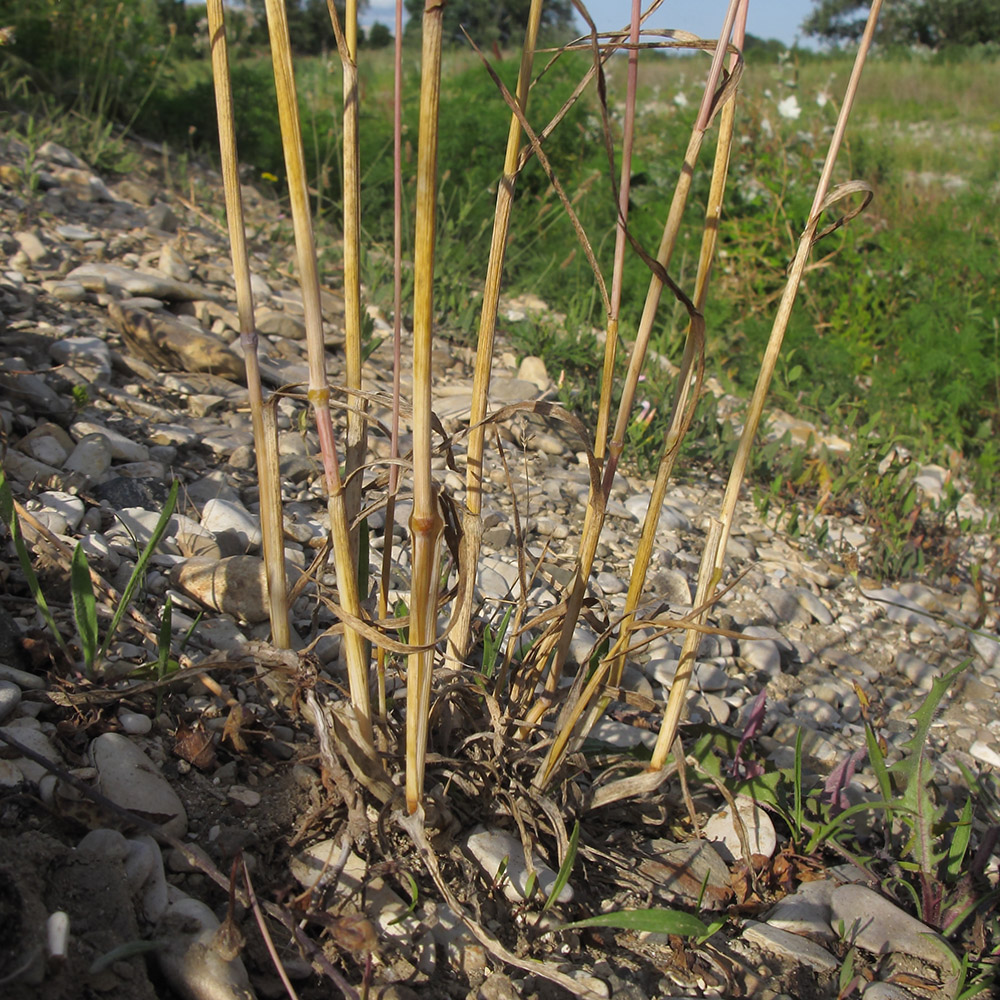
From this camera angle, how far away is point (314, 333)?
3.29 ft

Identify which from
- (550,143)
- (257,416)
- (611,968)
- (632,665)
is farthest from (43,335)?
(550,143)

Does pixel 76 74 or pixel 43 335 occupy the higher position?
pixel 76 74

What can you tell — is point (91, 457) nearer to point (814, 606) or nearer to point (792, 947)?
point (792, 947)

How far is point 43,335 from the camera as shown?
8.51ft

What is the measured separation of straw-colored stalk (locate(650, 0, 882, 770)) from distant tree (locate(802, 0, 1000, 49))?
29.8m

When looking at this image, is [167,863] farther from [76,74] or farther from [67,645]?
[76,74]

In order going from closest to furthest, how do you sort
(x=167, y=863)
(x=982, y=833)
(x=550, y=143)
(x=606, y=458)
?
(x=167, y=863) < (x=606, y=458) < (x=982, y=833) < (x=550, y=143)

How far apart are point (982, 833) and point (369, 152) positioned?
4.84m

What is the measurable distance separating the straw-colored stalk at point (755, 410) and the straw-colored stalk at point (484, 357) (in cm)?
33

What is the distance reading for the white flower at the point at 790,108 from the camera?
5.72m

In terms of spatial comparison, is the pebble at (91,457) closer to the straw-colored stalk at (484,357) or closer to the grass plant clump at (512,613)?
the grass plant clump at (512,613)

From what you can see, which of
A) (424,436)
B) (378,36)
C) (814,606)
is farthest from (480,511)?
(378,36)

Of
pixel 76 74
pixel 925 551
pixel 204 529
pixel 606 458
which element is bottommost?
pixel 925 551

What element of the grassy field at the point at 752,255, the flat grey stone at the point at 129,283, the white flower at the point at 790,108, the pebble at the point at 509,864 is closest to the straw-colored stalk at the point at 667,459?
the pebble at the point at 509,864
